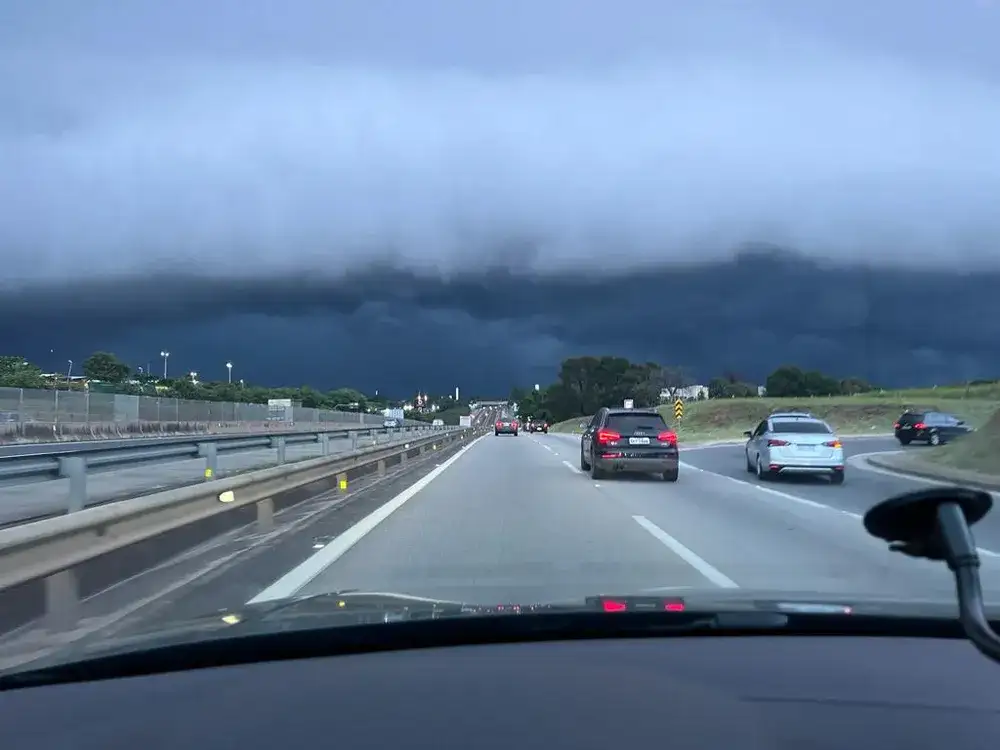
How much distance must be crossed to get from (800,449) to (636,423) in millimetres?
3891

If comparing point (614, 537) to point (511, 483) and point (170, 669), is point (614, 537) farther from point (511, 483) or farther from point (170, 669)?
point (511, 483)

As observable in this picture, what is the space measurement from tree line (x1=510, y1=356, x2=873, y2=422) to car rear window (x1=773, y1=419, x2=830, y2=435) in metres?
75.4

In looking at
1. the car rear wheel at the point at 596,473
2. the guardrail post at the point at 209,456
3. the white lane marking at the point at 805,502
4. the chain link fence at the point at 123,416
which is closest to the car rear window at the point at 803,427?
the white lane marking at the point at 805,502

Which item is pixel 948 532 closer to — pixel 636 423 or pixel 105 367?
pixel 636 423

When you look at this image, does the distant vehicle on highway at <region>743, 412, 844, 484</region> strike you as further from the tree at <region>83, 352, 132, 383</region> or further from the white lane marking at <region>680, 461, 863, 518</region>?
the tree at <region>83, 352, 132, 383</region>

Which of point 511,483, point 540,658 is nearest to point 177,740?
point 540,658

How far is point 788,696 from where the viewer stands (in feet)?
11.9

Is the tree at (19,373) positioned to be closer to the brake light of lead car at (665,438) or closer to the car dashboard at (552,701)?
the brake light of lead car at (665,438)

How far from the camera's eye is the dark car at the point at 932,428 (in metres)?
43.2

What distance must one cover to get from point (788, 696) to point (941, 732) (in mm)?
523

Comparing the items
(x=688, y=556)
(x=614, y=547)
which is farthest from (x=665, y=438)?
(x=688, y=556)

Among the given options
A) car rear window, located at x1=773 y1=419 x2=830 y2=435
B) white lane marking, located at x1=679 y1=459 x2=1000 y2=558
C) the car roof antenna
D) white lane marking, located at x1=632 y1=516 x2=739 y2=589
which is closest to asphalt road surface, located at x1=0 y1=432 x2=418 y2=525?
white lane marking, located at x1=632 y1=516 x2=739 y2=589

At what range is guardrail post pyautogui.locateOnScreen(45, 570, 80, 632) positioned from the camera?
24.6ft

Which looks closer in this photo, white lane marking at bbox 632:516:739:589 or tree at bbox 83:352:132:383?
white lane marking at bbox 632:516:739:589
